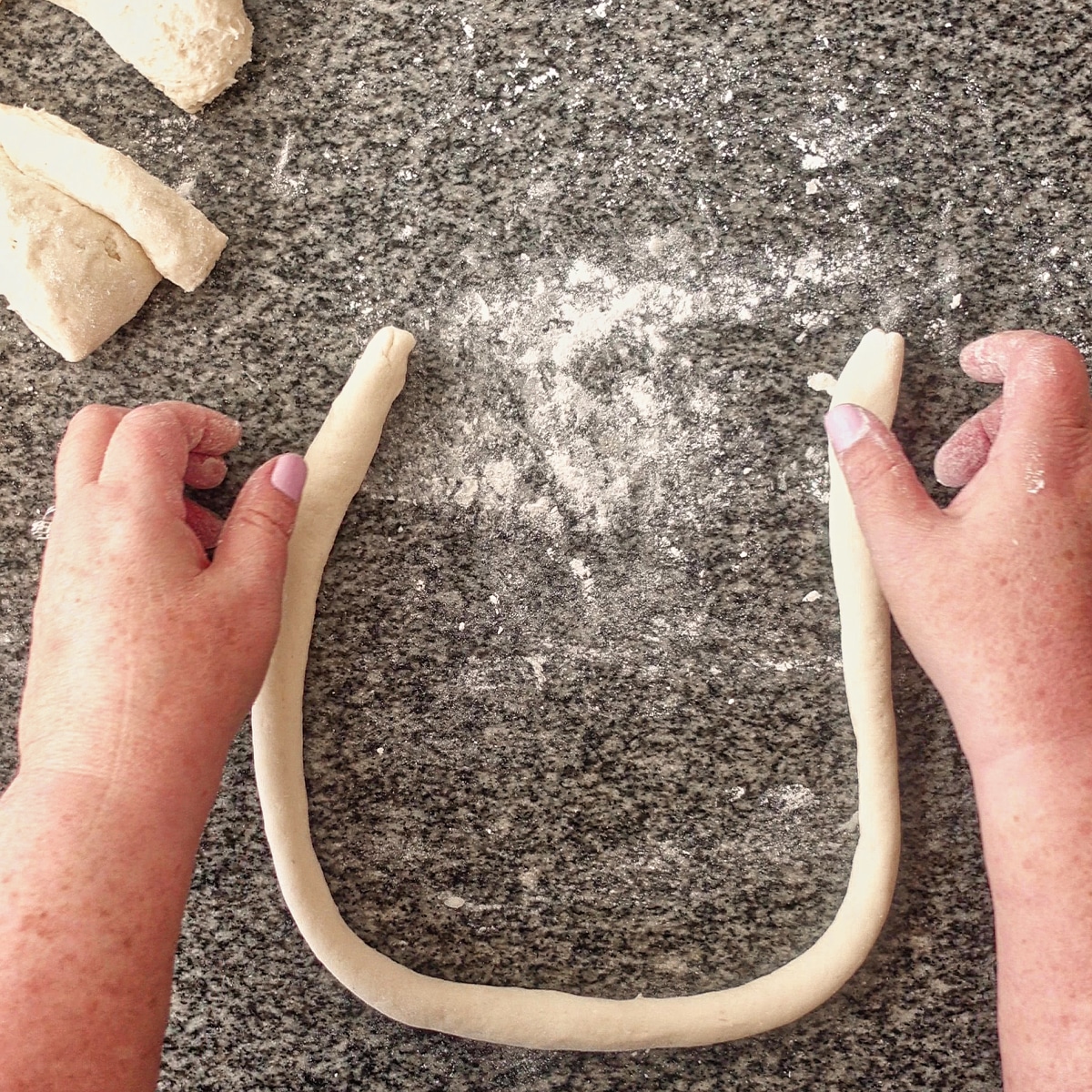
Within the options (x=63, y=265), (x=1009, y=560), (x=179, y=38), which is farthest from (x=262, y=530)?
(x=1009, y=560)

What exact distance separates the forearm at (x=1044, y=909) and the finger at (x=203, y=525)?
2.11 feet

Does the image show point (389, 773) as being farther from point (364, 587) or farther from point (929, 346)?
point (929, 346)

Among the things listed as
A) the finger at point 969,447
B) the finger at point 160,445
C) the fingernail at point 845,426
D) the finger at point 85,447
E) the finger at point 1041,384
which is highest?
the finger at point 85,447

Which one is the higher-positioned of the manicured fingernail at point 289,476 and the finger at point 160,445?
the finger at point 160,445

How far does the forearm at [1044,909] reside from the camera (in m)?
0.59

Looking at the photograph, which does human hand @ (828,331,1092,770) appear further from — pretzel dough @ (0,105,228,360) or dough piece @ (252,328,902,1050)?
pretzel dough @ (0,105,228,360)

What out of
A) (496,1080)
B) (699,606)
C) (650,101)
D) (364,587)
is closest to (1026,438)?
(699,606)

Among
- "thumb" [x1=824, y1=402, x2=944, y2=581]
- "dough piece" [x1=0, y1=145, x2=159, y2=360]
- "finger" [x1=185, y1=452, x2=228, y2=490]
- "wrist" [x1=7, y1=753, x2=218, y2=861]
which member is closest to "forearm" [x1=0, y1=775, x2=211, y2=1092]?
"wrist" [x1=7, y1=753, x2=218, y2=861]

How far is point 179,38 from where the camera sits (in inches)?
31.2

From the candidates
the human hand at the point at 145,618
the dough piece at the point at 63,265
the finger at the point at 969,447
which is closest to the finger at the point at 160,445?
the human hand at the point at 145,618

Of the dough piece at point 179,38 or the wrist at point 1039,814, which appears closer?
the wrist at point 1039,814

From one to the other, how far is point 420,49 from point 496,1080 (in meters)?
0.93

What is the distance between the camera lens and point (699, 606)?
0.83 meters

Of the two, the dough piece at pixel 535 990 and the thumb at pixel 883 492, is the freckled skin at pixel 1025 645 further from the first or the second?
the dough piece at pixel 535 990
